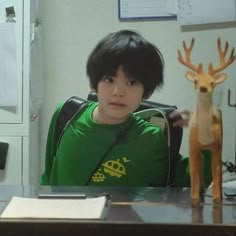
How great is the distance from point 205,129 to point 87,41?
1041 mm

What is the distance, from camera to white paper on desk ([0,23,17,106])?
1.71 meters

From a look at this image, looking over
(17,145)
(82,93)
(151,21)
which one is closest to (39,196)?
(17,145)

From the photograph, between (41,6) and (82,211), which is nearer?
(82,211)

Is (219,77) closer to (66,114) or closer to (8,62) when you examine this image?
(66,114)

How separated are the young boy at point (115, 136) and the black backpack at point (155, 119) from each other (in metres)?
0.02

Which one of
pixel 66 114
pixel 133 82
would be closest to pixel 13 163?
pixel 66 114

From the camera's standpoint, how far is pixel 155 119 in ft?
4.43

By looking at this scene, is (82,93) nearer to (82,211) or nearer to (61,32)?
(61,32)

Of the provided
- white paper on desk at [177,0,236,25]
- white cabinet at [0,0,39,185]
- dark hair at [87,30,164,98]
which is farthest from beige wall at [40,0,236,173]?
dark hair at [87,30,164,98]

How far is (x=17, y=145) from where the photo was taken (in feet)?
5.65

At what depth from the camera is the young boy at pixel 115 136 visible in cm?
128

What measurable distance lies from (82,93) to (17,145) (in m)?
0.31

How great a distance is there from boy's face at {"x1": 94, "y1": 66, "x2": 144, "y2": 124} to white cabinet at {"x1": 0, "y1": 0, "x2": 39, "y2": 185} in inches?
18.7

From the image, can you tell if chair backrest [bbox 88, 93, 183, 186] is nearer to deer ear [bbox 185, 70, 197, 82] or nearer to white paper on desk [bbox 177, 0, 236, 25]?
deer ear [bbox 185, 70, 197, 82]
